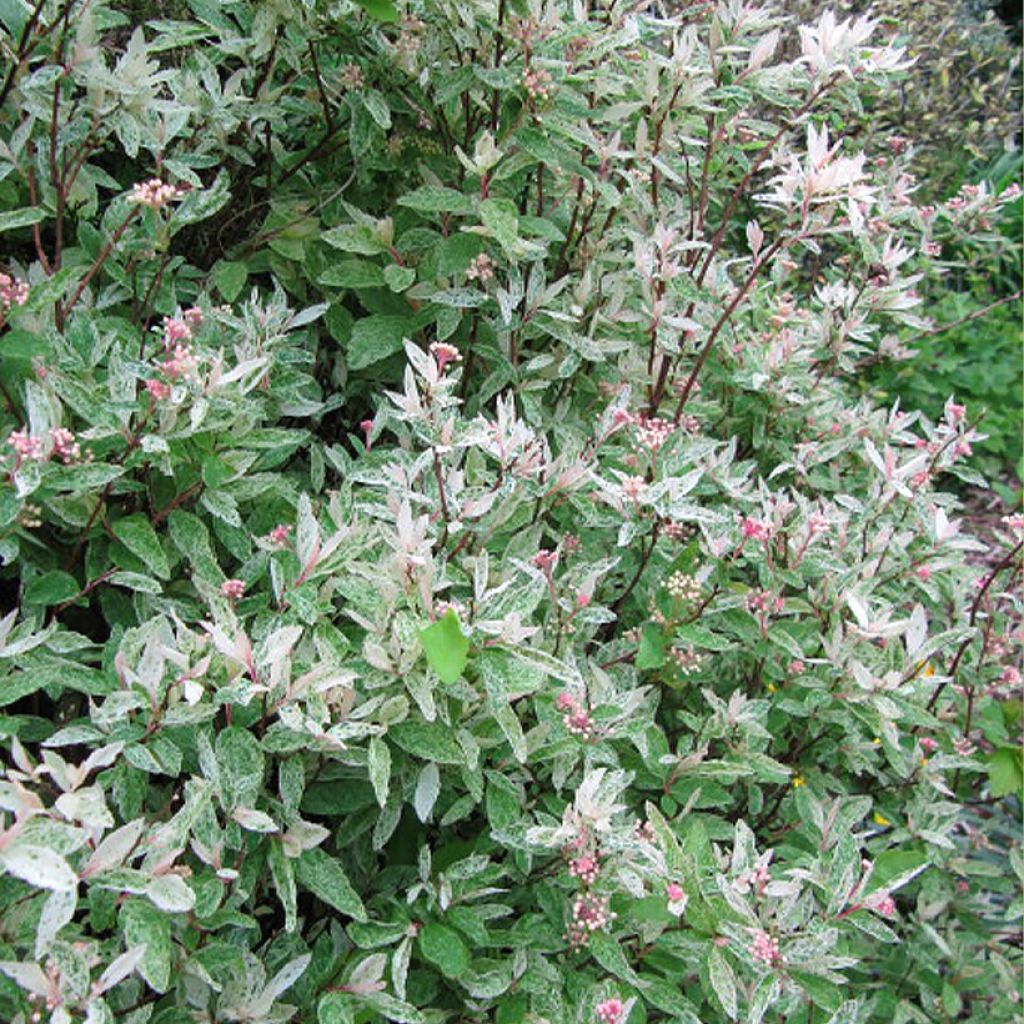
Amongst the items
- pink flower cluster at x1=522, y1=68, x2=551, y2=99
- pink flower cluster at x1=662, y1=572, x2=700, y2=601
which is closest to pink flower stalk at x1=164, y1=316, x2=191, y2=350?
pink flower cluster at x1=522, y1=68, x2=551, y2=99

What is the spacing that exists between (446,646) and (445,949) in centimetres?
43

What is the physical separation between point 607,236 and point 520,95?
0.35 metres

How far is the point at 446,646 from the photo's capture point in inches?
45.3

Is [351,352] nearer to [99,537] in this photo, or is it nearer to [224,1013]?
[99,537]

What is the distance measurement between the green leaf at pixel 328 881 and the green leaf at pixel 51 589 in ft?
1.38

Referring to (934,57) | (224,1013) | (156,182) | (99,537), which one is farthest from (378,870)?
(934,57)

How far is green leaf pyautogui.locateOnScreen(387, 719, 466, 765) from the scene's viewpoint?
4.25 feet

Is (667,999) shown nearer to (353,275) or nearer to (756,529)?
(756,529)

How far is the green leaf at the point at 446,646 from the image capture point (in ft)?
3.72

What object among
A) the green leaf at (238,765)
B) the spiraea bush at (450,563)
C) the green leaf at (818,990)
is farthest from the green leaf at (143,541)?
the green leaf at (818,990)

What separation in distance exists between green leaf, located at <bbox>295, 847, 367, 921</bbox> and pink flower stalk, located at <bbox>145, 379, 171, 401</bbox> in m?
0.55

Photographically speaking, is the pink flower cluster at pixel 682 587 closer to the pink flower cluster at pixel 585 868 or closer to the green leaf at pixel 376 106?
the pink flower cluster at pixel 585 868

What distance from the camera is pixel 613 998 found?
1.37m

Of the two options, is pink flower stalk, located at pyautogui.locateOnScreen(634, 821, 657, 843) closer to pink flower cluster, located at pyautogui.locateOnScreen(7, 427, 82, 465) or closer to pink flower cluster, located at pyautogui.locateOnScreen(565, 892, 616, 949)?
pink flower cluster, located at pyautogui.locateOnScreen(565, 892, 616, 949)
